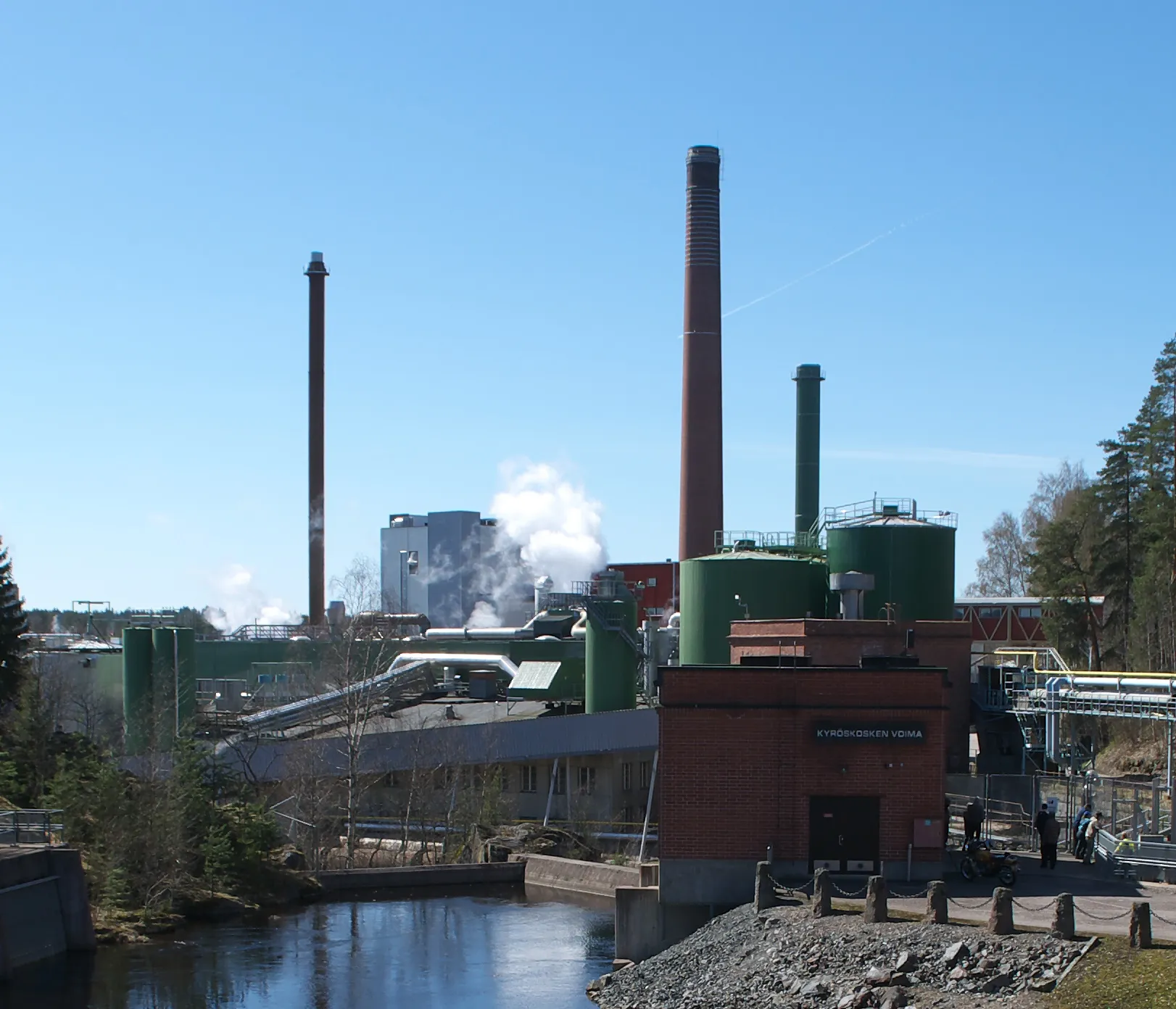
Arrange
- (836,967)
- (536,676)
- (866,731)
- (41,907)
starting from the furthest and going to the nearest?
(536,676), (41,907), (866,731), (836,967)

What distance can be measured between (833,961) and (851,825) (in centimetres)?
575

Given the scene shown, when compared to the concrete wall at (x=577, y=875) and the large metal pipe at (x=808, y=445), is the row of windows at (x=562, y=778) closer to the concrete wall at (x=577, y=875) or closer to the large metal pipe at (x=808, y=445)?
the concrete wall at (x=577, y=875)

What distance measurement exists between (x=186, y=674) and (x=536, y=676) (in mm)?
13334

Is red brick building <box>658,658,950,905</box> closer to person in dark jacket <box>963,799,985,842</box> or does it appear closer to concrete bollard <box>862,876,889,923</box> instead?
person in dark jacket <box>963,799,985,842</box>

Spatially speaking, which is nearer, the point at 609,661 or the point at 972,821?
the point at 972,821

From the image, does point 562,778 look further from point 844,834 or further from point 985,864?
point 985,864

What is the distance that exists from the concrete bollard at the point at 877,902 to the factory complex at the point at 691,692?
4226 millimetres

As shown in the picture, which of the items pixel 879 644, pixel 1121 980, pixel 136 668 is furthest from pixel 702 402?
pixel 1121 980

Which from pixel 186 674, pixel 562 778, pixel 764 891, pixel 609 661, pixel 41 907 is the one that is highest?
pixel 609 661

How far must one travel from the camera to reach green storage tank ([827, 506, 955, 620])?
1987 inches

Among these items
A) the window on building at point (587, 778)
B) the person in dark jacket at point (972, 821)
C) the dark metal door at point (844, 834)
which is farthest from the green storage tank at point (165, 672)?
the person in dark jacket at point (972, 821)

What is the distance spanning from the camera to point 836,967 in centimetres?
2444

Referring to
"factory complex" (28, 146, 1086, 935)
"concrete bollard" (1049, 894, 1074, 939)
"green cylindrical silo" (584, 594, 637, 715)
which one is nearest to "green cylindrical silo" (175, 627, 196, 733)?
"factory complex" (28, 146, 1086, 935)

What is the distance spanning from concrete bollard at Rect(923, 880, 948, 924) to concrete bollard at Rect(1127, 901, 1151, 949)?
3.09m
